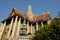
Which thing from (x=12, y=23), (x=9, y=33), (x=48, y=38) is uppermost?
(x=12, y=23)

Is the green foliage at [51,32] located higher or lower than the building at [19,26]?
lower

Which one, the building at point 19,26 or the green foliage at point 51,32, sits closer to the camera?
the green foliage at point 51,32

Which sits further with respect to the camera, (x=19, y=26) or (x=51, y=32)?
(x=19, y=26)

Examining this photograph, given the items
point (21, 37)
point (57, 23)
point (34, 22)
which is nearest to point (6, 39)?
point (21, 37)

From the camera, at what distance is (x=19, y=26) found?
34031mm

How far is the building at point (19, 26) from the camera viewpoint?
105 feet

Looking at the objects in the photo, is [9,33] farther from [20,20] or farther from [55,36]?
[55,36]

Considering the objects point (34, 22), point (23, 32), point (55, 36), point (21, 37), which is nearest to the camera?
point (55, 36)

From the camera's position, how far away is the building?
1262 inches

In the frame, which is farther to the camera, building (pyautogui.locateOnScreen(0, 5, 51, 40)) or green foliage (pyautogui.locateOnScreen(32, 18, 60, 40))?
building (pyautogui.locateOnScreen(0, 5, 51, 40))

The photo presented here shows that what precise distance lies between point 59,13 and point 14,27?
578 inches

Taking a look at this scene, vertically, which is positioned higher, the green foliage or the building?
the building

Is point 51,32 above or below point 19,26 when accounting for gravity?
below

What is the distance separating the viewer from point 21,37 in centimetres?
3114
